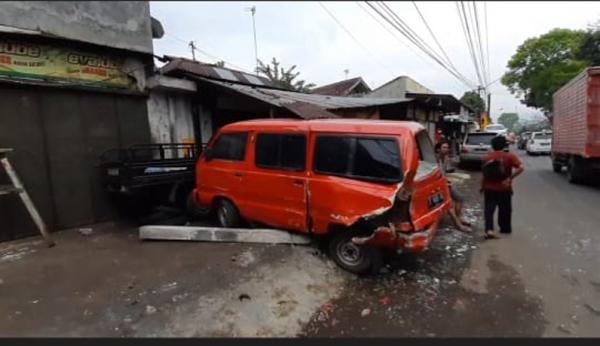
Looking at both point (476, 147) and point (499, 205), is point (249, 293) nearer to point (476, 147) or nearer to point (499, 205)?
point (499, 205)

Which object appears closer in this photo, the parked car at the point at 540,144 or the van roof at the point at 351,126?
the van roof at the point at 351,126

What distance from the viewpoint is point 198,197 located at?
6320mm

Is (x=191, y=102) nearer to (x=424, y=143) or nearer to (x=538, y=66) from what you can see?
(x=424, y=143)

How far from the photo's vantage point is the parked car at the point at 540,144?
23266 millimetres

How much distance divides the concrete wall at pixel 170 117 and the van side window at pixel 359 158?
473cm

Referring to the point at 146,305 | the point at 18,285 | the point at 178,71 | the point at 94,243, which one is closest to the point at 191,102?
the point at 178,71

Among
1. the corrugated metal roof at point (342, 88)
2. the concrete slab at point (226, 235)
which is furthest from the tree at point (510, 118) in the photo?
the concrete slab at point (226, 235)

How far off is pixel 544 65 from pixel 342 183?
134 ft

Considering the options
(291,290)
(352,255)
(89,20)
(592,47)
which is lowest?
(291,290)

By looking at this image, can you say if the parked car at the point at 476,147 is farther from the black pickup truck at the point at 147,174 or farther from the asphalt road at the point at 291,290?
the black pickup truck at the point at 147,174

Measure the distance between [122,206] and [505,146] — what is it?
7.17 meters

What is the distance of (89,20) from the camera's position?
6535 mm

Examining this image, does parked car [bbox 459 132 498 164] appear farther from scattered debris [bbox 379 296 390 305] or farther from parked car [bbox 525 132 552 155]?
scattered debris [bbox 379 296 390 305]

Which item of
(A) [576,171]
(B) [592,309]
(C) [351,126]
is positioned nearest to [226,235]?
(C) [351,126]
